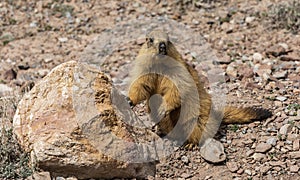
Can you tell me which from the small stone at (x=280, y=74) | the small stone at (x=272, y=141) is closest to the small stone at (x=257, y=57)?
the small stone at (x=280, y=74)

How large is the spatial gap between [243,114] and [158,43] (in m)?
1.33

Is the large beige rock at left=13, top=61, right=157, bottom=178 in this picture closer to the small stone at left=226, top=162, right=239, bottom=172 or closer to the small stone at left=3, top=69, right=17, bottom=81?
the small stone at left=226, top=162, right=239, bottom=172

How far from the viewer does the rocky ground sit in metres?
5.59

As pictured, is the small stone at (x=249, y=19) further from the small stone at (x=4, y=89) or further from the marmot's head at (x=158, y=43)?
→ the small stone at (x=4, y=89)

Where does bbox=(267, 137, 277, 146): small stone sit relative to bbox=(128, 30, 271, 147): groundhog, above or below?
below

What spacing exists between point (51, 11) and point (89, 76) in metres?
4.33

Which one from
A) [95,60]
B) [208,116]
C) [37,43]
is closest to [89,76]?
[208,116]

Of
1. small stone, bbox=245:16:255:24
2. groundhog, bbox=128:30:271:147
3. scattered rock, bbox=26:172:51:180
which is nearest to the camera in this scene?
scattered rock, bbox=26:172:51:180

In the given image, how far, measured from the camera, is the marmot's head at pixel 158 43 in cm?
600

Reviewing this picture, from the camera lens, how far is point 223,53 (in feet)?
26.5

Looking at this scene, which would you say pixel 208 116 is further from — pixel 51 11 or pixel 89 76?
pixel 51 11

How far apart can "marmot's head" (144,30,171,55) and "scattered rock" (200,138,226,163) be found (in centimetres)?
119

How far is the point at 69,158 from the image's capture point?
5.00m

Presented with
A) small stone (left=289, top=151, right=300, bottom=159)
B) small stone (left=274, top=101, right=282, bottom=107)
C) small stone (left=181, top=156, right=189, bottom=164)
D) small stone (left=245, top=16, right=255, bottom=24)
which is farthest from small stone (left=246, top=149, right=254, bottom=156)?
small stone (left=245, top=16, right=255, bottom=24)
